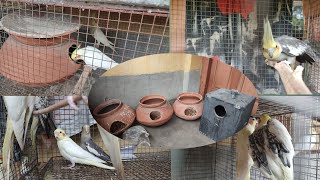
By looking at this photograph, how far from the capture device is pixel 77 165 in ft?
3.63

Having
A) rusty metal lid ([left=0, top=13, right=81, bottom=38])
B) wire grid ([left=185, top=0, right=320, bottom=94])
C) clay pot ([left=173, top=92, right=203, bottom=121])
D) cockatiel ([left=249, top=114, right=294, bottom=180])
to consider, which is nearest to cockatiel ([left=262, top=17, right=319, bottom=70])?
wire grid ([left=185, top=0, right=320, bottom=94])

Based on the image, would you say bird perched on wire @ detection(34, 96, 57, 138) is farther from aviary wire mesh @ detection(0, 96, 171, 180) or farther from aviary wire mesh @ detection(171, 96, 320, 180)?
aviary wire mesh @ detection(171, 96, 320, 180)

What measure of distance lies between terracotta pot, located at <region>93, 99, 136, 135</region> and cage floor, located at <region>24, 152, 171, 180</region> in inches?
11.1

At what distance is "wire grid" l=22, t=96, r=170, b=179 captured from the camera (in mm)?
1055

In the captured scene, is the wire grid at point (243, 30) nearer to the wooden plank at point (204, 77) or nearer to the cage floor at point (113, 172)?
the cage floor at point (113, 172)

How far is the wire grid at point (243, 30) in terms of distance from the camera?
1.49 m

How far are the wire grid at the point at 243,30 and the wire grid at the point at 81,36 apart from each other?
1.41 feet

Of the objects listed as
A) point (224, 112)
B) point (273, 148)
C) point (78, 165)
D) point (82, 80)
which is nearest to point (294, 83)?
point (273, 148)

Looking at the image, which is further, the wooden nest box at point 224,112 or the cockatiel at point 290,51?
the cockatiel at point 290,51

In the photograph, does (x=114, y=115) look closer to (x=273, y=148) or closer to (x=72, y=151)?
(x=72, y=151)

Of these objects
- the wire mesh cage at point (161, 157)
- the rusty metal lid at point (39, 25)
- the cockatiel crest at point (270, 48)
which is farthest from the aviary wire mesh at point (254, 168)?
the rusty metal lid at point (39, 25)

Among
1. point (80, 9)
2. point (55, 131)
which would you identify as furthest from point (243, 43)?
point (55, 131)

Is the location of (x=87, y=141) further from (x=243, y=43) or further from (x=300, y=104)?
(x=243, y=43)

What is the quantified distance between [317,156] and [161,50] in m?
0.70
